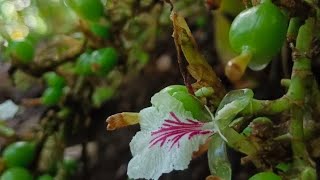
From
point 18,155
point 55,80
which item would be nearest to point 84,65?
point 55,80

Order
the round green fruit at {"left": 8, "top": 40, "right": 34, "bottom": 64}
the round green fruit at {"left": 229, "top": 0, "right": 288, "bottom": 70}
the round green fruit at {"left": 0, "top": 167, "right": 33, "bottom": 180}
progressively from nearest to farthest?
1. the round green fruit at {"left": 229, "top": 0, "right": 288, "bottom": 70}
2. the round green fruit at {"left": 0, "top": 167, "right": 33, "bottom": 180}
3. the round green fruit at {"left": 8, "top": 40, "right": 34, "bottom": 64}

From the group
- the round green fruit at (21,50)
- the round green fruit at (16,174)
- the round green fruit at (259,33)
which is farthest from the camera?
the round green fruit at (21,50)

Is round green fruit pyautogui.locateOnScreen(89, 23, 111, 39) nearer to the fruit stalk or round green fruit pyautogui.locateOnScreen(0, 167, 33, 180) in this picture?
round green fruit pyautogui.locateOnScreen(0, 167, 33, 180)

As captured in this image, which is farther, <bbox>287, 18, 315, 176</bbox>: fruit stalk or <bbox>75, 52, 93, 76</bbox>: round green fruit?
<bbox>75, 52, 93, 76</bbox>: round green fruit

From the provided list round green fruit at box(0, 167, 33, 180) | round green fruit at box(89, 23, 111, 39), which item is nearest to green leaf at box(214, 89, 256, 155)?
round green fruit at box(0, 167, 33, 180)

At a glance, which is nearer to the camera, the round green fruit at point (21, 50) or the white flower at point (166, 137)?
the white flower at point (166, 137)

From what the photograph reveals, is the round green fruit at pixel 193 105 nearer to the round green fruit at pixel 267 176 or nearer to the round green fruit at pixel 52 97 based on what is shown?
the round green fruit at pixel 267 176

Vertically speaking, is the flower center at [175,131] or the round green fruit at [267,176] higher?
the flower center at [175,131]

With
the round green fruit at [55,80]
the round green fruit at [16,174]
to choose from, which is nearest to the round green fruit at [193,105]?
the round green fruit at [16,174]
